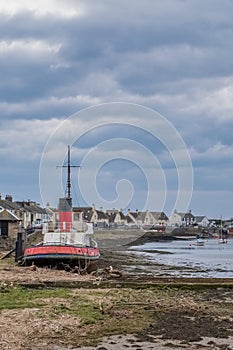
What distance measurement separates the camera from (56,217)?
1303 inches

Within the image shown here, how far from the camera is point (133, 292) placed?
14.4 metres

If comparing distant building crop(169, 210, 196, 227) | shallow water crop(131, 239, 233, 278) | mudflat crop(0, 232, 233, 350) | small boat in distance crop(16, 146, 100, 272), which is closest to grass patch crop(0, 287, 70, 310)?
mudflat crop(0, 232, 233, 350)

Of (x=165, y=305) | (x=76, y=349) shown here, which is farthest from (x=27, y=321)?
(x=165, y=305)

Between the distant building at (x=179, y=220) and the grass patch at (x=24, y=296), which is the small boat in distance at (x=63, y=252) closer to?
the grass patch at (x=24, y=296)

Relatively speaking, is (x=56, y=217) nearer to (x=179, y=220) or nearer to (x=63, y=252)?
(x=63, y=252)

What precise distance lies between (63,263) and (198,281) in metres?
10.1

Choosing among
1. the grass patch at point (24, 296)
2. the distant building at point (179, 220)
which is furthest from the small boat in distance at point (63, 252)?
the distant building at point (179, 220)

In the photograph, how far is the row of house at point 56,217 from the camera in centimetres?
6475

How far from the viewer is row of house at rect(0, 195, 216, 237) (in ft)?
212

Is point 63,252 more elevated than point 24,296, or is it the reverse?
point 63,252

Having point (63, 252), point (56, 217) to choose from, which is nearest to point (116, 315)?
point (63, 252)

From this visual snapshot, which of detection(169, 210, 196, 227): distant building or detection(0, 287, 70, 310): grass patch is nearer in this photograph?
detection(0, 287, 70, 310): grass patch

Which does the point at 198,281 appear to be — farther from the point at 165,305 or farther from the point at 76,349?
the point at 76,349

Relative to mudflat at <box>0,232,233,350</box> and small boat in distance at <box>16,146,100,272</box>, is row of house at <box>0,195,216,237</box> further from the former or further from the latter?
mudflat at <box>0,232,233,350</box>
